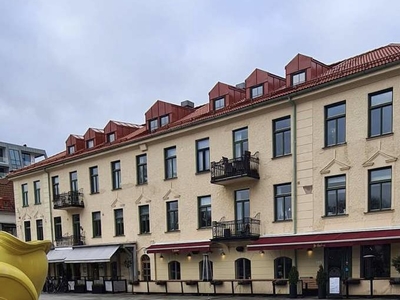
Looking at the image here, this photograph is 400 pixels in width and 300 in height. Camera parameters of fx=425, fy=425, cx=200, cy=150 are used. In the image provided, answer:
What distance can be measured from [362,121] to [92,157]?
1897cm

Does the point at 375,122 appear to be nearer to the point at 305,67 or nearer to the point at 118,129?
the point at 305,67

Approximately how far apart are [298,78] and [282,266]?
30.5 feet

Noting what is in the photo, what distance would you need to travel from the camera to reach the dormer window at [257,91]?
23.0 m

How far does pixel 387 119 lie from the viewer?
56.4 feet

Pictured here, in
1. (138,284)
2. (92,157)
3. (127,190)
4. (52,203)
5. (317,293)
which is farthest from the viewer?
(52,203)

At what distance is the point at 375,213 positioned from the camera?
17156 millimetres

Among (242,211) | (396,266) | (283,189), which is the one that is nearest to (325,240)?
(396,266)

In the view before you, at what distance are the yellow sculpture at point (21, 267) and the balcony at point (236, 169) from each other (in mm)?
15559

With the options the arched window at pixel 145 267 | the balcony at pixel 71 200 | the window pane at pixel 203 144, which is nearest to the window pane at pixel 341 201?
the window pane at pixel 203 144

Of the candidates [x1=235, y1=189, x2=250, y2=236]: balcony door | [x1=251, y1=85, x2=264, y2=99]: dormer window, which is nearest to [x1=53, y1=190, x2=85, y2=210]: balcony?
[x1=235, y1=189, x2=250, y2=236]: balcony door

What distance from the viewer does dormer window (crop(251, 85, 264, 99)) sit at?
23027 mm

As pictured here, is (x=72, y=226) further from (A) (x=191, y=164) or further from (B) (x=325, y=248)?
(B) (x=325, y=248)

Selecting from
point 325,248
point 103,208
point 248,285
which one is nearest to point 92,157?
point 103,208

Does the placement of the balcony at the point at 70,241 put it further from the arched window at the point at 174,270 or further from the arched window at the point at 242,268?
the arched window at the point at 242,268
